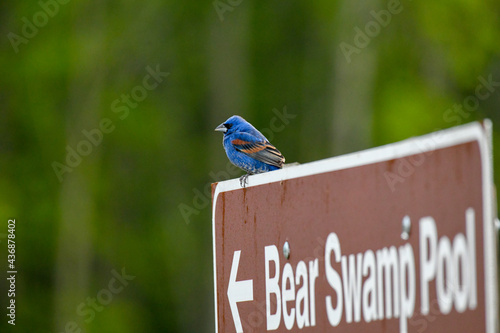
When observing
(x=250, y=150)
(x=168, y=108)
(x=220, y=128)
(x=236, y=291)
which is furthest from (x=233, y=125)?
(x=168, y=108)

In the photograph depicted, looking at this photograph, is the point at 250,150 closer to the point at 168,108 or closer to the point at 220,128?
the point at 220,128

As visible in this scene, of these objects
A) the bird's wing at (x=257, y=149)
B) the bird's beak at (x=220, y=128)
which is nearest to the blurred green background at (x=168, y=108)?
the bird's beak at (x=220, y=128)

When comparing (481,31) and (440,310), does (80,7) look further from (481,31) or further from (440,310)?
(440,310)

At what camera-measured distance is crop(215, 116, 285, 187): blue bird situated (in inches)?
311

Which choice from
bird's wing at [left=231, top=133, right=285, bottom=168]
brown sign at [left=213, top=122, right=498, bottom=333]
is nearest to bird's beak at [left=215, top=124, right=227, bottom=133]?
bird's wing at [left=231, top=133, right=285, bottom=168]

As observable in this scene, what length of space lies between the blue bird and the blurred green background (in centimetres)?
939

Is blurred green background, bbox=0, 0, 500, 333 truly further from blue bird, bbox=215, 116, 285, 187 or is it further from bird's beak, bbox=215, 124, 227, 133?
blue bird, bbox=215, 116, 285, 187

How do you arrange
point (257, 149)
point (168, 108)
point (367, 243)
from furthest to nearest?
point (168, 108)
point (257, 149)
point (367, 243)

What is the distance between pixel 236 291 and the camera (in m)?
3.83

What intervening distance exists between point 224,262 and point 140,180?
56.4 feet

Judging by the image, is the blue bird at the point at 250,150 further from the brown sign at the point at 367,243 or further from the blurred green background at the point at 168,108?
the blurred green background at the point at 168,108

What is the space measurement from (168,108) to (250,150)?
12891mm

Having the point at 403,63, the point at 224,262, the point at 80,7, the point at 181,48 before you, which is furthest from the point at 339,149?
the point at 224,262

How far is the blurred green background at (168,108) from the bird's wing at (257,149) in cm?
960
